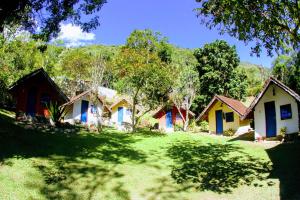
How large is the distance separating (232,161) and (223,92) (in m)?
28.4

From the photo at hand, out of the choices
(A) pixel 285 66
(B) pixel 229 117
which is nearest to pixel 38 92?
(B) pixel 229 117

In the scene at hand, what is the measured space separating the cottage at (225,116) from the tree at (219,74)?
28.0 feet

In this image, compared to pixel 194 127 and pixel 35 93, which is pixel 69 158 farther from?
pixel 194 127

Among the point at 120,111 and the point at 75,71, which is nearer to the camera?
the point at 75,71

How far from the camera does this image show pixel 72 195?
449 inches

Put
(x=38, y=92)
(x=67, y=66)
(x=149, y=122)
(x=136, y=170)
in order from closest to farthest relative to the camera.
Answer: (x=136, y=170), (x=38, y=92), (x=149, y=122), (x=67, y=66)

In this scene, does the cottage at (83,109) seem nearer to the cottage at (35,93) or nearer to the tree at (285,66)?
the cottage at (35,93)

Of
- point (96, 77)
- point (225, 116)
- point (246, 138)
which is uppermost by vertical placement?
point (96, 77)

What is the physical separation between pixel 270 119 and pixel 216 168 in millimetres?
11196

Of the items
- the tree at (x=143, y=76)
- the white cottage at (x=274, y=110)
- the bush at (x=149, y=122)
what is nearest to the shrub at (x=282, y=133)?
the white cottage at (x=274, y=110)

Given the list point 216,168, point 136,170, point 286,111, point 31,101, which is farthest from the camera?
point 31,101

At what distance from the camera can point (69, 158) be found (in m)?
16.7

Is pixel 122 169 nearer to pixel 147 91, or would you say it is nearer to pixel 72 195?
pixel 72 195

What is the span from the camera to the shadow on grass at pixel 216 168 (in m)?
13.7
